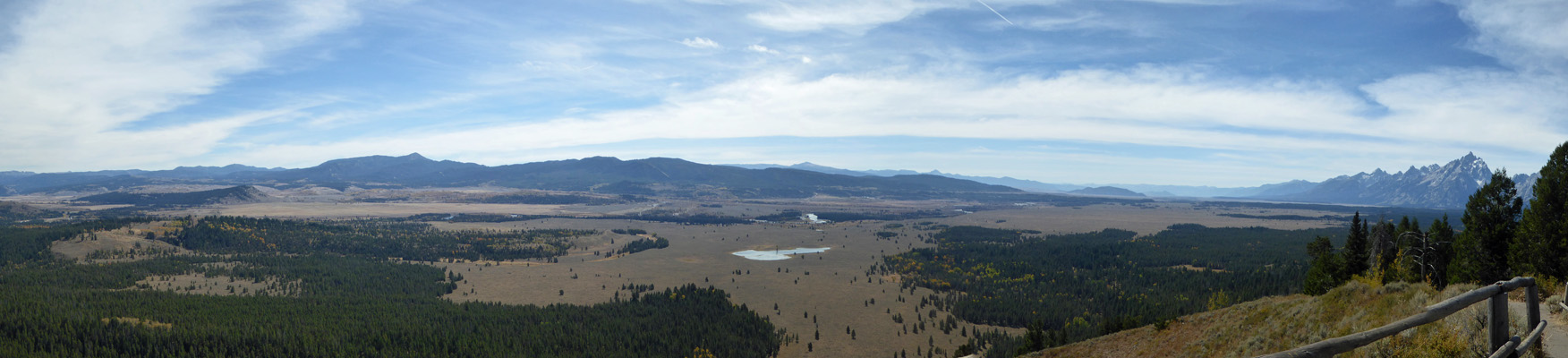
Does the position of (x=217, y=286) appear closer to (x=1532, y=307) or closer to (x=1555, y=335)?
(x=1532, y=307)

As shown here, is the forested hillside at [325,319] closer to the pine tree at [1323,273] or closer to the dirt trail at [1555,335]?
the pine tree at [1323,273]

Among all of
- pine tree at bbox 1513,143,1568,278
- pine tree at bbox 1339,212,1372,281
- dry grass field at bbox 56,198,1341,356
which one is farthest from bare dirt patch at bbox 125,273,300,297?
pine tree at bbox 1339,212,1372,281

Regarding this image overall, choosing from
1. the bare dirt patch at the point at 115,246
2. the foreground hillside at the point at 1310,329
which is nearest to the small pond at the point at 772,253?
the foreground hillside at the point at 1310,329

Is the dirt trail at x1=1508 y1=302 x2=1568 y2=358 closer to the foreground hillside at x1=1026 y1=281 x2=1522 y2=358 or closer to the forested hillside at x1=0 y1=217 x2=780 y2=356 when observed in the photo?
the foreground hillside at x1=1026 y1=281 x2=1522 y2=358

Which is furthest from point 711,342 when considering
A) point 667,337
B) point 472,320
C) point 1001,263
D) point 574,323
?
point 1001,263

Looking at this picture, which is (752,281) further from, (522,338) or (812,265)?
(522,338)

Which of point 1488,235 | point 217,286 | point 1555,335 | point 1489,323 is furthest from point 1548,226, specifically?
point 217,286
